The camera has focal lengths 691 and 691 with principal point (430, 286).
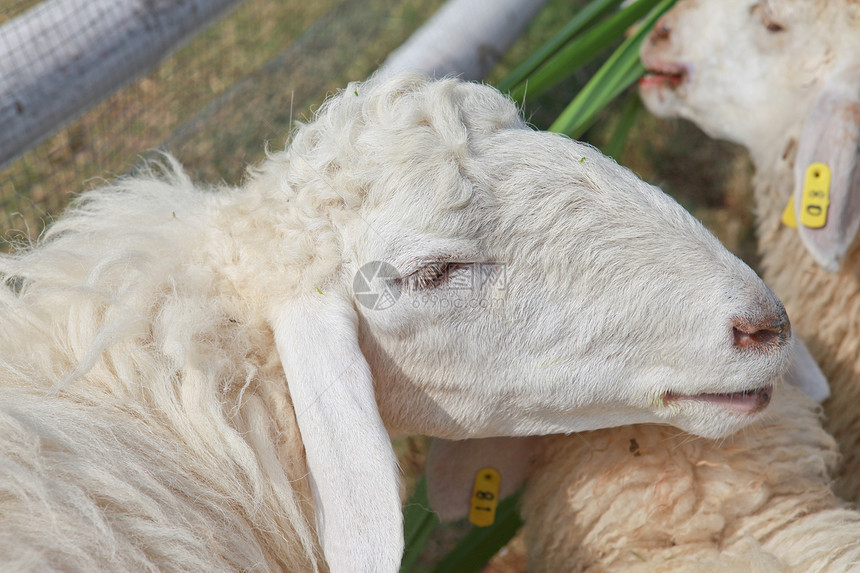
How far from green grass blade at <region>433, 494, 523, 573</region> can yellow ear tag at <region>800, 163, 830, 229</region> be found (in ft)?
4.74

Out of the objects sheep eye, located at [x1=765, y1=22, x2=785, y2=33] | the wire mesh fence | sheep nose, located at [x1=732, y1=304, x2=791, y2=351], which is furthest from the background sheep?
the wire mesh fence

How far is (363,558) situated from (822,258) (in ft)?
6.10

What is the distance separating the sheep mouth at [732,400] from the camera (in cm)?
168

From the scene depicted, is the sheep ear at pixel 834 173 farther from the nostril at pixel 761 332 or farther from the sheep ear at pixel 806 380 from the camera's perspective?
the nostril at pixel 761 332

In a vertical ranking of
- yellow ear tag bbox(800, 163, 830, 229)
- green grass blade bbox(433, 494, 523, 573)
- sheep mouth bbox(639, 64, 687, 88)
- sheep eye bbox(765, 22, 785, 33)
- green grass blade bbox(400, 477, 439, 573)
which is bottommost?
green grass blade bbox(433, 494, 523, 573)

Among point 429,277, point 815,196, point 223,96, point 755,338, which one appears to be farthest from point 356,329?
point 223,96

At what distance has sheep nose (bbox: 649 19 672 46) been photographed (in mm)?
2924

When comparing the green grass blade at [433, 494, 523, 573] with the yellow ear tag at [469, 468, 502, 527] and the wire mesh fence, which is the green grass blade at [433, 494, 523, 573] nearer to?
the yellow ear tag at [469, 468, 502, 527]

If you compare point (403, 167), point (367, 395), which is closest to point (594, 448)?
point (367, 395)

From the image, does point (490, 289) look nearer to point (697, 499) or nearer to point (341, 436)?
point (341, 436)

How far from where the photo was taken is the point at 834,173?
234 centimetres

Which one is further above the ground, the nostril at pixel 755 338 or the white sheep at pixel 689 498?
the nostril at pixel 755 338

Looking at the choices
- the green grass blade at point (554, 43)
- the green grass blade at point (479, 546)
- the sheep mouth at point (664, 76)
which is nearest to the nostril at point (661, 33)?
the sheep mouth at point (664, 76)

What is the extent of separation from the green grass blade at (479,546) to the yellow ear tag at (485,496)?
0.33m
